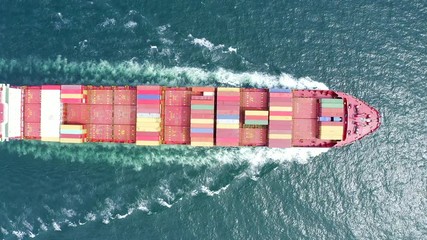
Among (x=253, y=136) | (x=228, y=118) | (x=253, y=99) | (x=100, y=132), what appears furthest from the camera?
(x=100, y=132)

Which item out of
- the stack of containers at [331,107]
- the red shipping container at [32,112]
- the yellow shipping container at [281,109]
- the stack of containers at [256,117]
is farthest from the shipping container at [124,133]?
the stack of containers at [331,107]

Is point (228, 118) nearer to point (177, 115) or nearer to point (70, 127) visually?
point (177, 115)

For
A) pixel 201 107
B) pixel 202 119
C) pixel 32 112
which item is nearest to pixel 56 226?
pixel 32 112

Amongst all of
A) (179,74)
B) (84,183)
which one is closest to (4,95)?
(84,183)

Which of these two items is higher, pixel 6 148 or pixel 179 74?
pixel 179 74

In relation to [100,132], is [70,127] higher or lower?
higher

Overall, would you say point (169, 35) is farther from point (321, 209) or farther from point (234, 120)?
point (321, 209)
